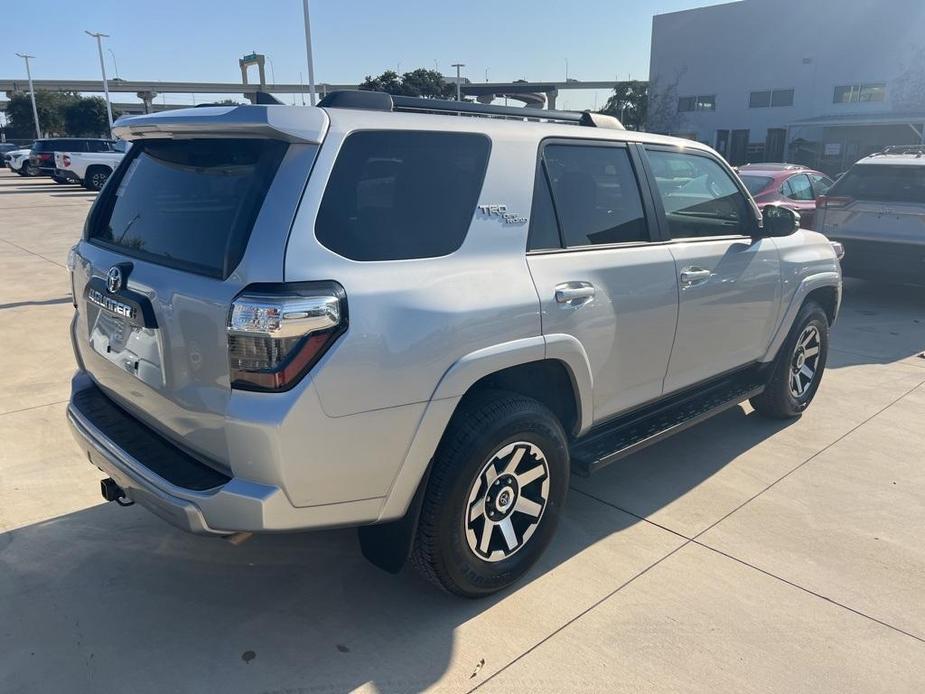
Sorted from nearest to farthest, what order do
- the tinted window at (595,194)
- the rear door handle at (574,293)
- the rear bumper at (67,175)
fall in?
the rear door handle at (574,293)
the tinted window at (595,194)
the rear bumper at (67,175)

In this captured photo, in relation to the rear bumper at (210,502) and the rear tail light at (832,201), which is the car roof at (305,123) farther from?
the rear tail light at (832,201)

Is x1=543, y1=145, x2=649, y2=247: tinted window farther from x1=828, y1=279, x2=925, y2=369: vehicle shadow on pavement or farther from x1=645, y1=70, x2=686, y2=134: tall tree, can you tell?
x1=645, y1=70, x2=686, y2=134: tall tree

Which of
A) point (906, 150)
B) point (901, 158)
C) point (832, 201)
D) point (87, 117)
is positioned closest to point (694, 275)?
point (832, 201)

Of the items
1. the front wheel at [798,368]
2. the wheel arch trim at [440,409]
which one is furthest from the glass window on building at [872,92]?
the wheel arch trim at [440,409]

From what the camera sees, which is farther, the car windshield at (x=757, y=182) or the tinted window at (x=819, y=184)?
the tinted window at (x=819, y=184)

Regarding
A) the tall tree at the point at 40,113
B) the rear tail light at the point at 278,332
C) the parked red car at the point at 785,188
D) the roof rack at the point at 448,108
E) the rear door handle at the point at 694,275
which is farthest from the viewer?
the tall tree at the point at 40,113

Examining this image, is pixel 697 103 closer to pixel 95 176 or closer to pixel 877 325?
pixel 95 176

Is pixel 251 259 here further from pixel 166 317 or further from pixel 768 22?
pixel 768 22

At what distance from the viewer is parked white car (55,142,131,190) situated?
25.8 metres

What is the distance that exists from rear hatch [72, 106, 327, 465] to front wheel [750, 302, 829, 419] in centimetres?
361

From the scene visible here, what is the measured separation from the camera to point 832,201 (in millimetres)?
8789

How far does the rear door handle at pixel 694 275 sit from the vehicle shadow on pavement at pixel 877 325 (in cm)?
329

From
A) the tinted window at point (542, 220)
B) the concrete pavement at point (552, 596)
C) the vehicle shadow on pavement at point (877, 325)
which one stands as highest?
the tinted window at point (542, 220)

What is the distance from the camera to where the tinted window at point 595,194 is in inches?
125
